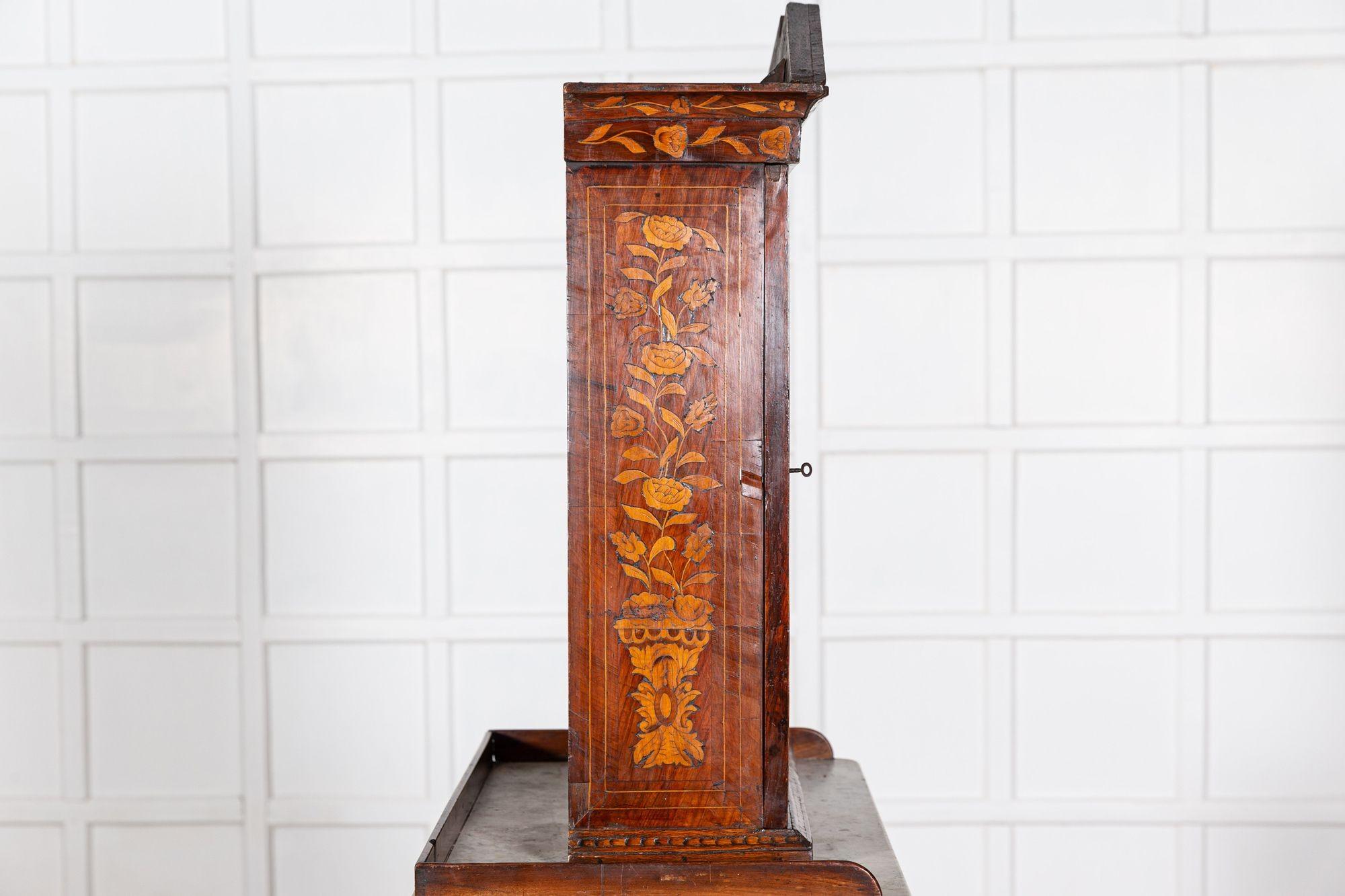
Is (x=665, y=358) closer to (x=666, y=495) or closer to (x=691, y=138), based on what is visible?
(x=666, y=495)

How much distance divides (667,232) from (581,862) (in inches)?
38.7

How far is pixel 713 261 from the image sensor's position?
1617 mm

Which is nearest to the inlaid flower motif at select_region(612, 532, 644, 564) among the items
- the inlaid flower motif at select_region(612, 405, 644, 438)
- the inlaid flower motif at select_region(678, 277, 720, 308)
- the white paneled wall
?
the inlaid flower motif at select_region(612, 405, 644, 438)

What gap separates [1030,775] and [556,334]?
1.75 m

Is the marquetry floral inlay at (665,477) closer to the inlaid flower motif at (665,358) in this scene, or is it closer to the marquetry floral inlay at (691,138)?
the inlaid flower motif at (665,358)

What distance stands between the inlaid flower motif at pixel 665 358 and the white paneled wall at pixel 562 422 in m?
1.22

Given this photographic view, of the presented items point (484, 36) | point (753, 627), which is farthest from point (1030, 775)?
point (484, 36)

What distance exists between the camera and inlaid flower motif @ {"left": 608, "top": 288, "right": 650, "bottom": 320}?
162cm

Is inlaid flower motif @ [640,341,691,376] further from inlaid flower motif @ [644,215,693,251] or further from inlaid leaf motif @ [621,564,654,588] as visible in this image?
inlaid leaf motif @ [621,564,654,588]

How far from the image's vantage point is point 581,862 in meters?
1.61

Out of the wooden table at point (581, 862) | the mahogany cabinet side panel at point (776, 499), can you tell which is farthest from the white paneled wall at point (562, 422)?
the mahogany cabinet side panel at point (776, 499)

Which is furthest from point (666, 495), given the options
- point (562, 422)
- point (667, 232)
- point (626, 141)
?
point (562, 422)

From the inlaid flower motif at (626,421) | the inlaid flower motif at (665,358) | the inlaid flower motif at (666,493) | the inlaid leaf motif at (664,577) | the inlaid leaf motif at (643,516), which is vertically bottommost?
the inlaid leaf motif at (664,577)

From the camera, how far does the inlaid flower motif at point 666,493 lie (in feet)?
5.35
